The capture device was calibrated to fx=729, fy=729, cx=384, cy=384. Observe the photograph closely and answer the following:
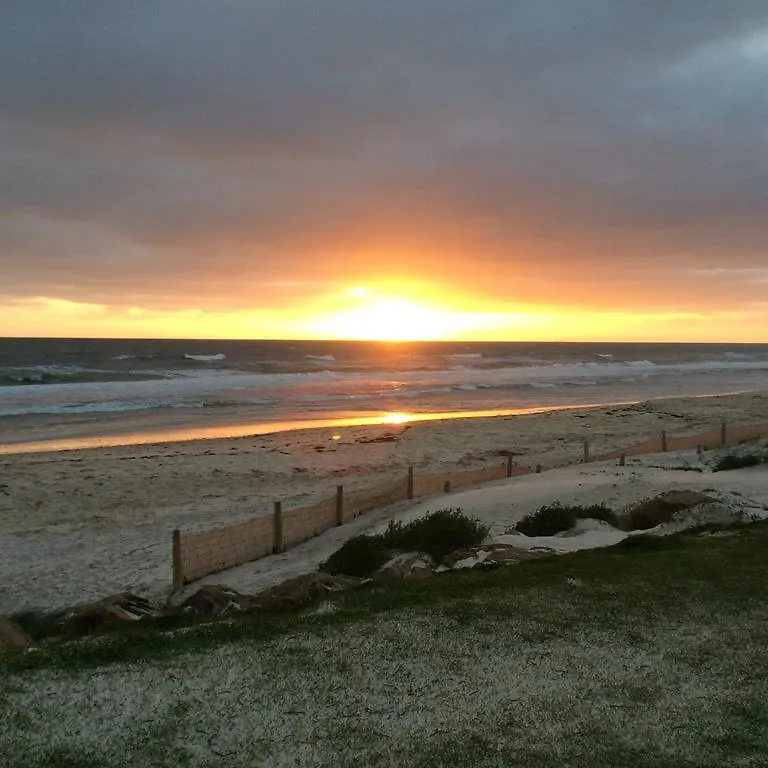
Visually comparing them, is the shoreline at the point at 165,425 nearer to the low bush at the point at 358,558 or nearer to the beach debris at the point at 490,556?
the low bush at the point at 358,558

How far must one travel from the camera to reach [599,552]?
908 cm

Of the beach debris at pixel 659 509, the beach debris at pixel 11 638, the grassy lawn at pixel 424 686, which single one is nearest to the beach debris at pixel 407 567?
the grassy lawn at pixel 424 686

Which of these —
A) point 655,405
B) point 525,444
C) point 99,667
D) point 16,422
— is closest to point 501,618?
point 99,667

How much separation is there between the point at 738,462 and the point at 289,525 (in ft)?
36.1

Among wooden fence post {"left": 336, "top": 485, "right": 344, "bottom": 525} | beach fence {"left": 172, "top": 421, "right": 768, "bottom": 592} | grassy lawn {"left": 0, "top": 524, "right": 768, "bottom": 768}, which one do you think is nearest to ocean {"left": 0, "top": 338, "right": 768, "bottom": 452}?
beach fence {"left": 172, "top": 421, "right": 768, "bottom": 592}

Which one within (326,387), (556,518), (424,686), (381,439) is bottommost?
(381,439)

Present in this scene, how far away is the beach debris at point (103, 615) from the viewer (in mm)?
7262

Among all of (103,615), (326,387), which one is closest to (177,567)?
(103,615)

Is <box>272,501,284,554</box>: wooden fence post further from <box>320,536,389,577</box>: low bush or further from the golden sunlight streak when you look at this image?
the golden sunlight streak

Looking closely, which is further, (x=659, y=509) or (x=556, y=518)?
(x=659, y=509)

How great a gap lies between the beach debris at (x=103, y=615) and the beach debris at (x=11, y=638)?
1.31 feet

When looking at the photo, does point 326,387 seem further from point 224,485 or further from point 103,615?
point 103,615

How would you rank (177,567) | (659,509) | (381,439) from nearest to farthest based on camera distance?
(177,567), (659,509), (381,439)

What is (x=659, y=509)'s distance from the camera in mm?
12172
